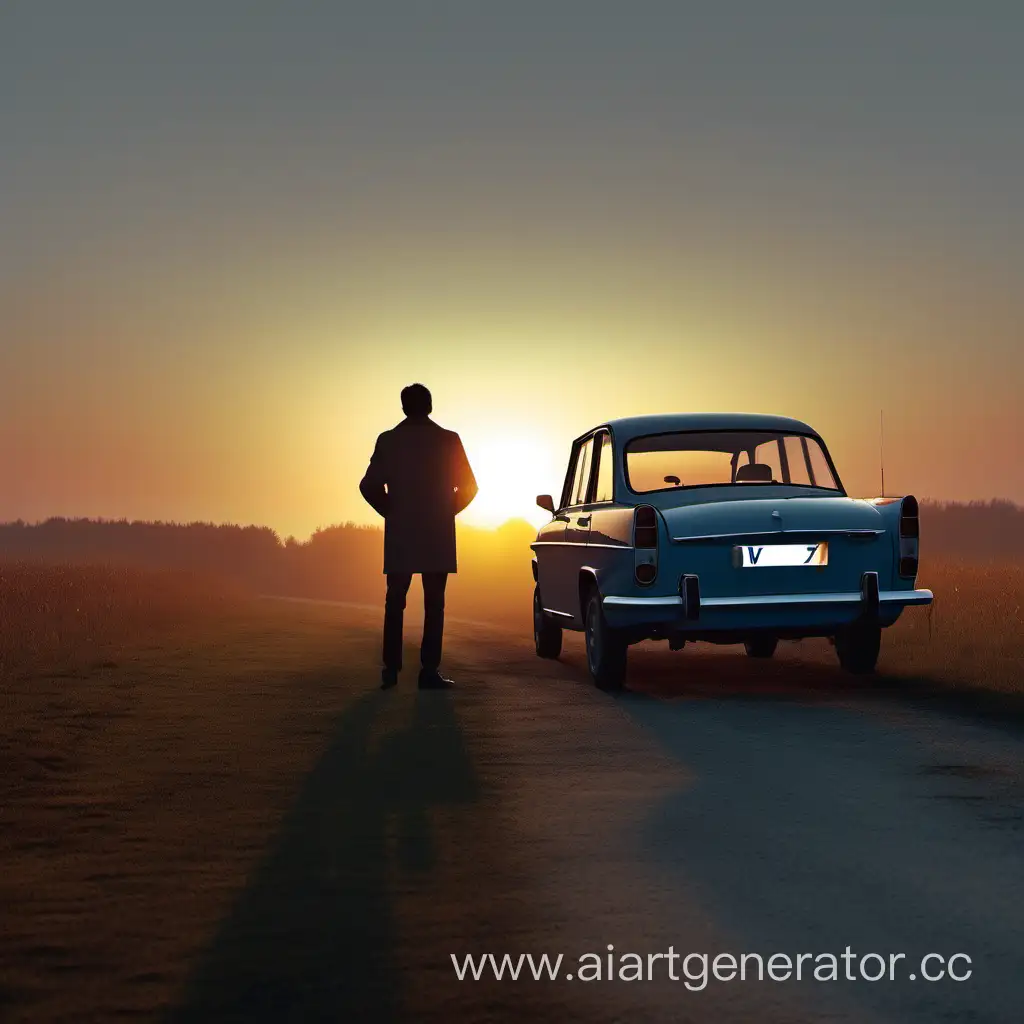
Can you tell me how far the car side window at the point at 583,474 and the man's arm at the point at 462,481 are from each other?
1.61 meters

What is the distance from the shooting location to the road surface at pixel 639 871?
3.45 metres

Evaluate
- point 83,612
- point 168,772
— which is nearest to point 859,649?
point 168,772

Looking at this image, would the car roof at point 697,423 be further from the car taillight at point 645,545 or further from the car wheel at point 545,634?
the car wheel at point 545,634

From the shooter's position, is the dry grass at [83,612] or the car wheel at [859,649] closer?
the car wheel at [859,649]

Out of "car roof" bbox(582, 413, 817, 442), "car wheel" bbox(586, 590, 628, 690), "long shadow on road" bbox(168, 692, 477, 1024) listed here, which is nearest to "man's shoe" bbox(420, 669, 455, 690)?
"car wheel" bbox(586, 590, 628, 690)

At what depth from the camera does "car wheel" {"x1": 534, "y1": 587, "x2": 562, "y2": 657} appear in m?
12.8

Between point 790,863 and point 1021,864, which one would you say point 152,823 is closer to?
point 790,863

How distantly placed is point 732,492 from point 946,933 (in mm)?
6349

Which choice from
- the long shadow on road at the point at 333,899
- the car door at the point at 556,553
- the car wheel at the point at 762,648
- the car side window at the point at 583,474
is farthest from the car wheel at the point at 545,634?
the long shadow on road at the point at 333,899

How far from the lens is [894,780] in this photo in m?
6.37

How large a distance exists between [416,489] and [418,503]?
0.36ft

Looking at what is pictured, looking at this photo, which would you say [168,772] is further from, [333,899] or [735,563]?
[735,563]

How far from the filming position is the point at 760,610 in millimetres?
9398

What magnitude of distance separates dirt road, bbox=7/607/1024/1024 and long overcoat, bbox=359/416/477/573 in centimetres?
174
